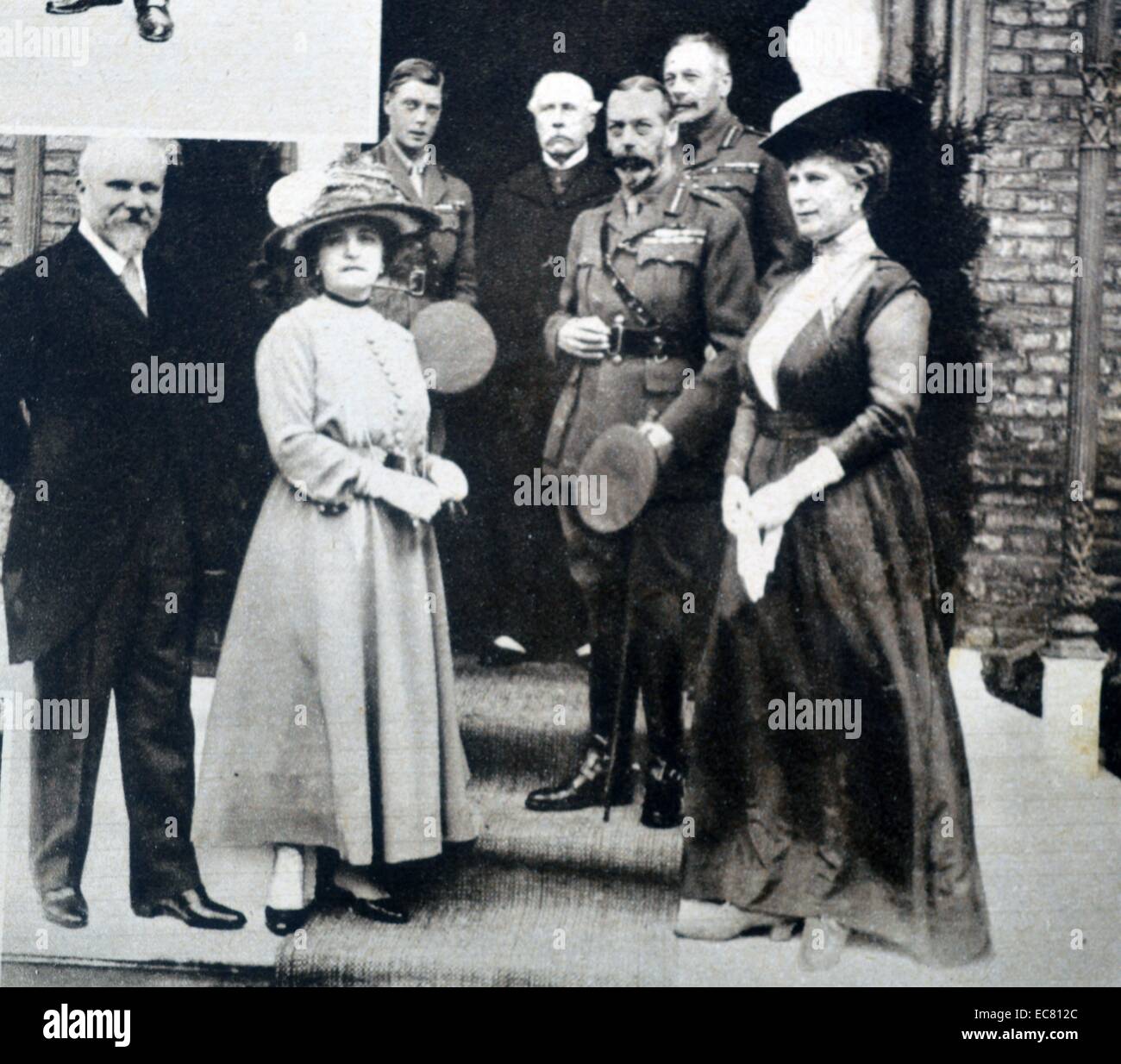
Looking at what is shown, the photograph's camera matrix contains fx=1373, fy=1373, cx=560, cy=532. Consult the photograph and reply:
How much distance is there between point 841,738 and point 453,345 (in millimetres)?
1852

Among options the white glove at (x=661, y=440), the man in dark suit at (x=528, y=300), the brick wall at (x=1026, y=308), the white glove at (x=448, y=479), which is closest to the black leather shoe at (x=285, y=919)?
the man in dark suit at (x=528, y=300)

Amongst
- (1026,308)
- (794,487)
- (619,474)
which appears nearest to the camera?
(794,487)

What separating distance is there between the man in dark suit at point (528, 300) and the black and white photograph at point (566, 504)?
1cm

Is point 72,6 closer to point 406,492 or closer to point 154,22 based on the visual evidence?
point 154,22

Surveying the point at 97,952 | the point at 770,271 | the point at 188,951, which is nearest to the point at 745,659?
the point at 770,271

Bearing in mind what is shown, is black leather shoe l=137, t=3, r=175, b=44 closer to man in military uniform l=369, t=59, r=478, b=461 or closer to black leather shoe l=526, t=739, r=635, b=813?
man in military uniform l=369, t=59, r=478, b=461

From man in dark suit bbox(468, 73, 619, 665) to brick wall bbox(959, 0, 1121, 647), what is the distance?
4.49ft

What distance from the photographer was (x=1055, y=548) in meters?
4.78

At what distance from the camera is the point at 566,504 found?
469 cm

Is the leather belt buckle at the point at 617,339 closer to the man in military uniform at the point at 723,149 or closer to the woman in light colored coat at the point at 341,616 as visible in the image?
the man in military uniform at the point at 723,149

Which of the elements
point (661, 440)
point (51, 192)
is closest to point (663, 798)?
point (661, 440)

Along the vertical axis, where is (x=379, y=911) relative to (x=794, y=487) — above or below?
below

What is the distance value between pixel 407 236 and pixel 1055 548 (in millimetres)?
2479

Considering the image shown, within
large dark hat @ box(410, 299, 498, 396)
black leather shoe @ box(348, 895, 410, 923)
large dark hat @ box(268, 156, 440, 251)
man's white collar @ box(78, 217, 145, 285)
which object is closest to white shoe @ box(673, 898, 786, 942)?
black leather shoe @ box(348, 895, 410, 923)
